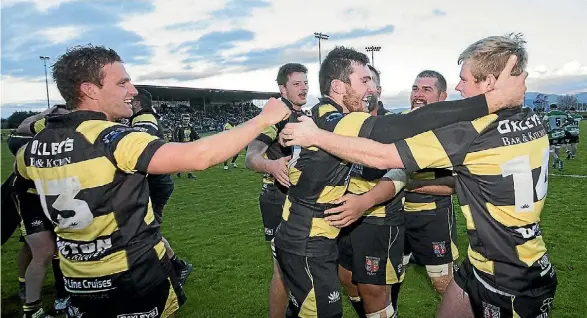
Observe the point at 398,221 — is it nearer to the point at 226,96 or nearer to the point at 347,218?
the point at 347,218

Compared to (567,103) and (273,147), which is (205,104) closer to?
(273,147)

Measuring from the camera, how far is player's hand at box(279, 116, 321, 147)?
9.17ft

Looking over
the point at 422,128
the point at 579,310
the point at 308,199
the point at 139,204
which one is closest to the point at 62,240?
the point at 139,204

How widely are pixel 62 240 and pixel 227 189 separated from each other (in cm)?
1232

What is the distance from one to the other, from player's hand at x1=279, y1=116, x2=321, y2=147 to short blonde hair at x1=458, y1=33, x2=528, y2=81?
1.03 m

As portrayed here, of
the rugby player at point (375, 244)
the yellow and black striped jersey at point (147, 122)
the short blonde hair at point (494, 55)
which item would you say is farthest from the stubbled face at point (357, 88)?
the yellow and black striped jersey at point (147, 122)

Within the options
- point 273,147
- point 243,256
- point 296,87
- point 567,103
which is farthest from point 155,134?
point 567,103

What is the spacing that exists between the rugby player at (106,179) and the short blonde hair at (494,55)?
46.6 inches

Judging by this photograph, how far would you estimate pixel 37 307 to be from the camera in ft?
16.0

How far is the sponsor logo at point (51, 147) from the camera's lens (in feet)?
8.19

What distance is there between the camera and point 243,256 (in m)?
7.44

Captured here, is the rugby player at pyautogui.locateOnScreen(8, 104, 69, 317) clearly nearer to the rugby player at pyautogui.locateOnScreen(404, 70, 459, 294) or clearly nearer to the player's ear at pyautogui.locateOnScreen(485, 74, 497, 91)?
the rugby player at pyautogui.locateOnScreen(404, 70, 459, 294)

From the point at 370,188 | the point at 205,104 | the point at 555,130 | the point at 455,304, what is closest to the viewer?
the point at 455,304

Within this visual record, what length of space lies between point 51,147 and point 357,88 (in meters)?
2.18
